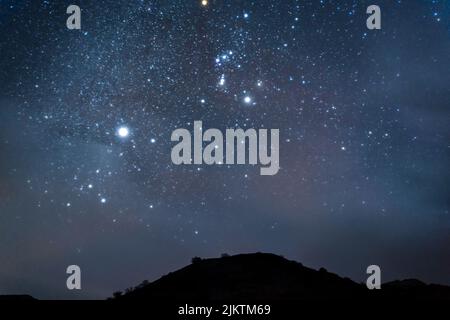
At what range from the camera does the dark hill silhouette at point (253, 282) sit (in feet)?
70.5

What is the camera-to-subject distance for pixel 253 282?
22953 millimetres

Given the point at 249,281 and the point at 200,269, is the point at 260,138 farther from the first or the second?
the point at 200,269

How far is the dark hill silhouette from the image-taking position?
21.5 m
